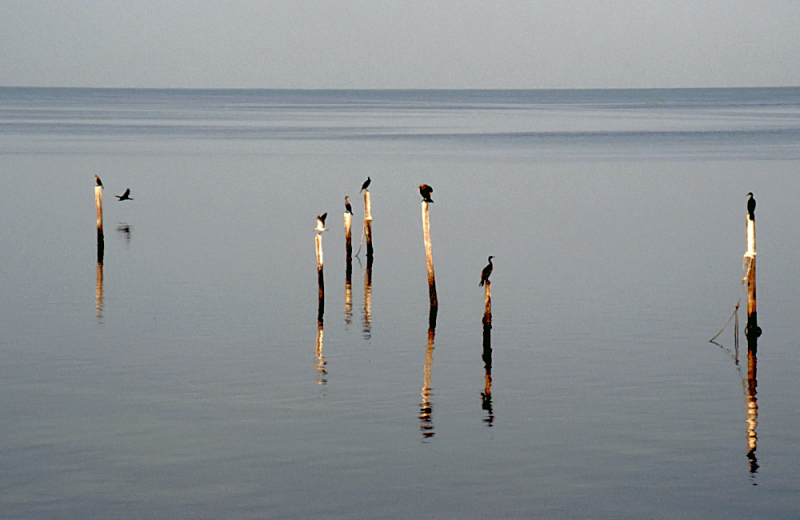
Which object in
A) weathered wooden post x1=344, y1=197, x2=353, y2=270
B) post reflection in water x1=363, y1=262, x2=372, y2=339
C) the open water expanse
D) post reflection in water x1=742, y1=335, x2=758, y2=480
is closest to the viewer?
the open water expanse

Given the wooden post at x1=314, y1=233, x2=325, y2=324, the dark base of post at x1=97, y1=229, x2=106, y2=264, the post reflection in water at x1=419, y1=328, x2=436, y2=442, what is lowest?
the post reflection in water at x1=419, y1=328, x2=436, y2=442

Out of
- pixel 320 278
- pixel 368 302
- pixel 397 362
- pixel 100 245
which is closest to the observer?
pixel 397 362

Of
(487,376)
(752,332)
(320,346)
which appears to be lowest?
(487,376)

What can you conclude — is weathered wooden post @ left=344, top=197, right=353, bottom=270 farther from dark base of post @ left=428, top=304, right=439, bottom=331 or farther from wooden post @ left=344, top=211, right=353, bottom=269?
dark base of post @ left=428, top=304, right=439, bottom=331

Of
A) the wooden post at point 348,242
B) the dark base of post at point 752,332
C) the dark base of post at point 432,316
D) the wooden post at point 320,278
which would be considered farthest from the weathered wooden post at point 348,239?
the dark base of post at point 752,332

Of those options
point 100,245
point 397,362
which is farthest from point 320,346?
point 100,245

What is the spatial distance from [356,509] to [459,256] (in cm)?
2107

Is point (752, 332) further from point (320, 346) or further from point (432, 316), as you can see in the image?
point (320, 346)

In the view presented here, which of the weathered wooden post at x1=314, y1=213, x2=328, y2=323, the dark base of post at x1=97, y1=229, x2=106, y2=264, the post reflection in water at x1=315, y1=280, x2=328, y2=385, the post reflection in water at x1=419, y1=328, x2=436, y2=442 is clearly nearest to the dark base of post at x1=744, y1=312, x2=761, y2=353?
the post reflection in water at x1=419, y1=328, x2=436, y2=442

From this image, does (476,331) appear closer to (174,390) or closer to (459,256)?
(174,390)

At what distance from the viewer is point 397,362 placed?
72.0 feet

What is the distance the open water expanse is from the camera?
15.1m

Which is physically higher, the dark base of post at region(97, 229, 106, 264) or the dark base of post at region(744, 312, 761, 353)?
the dark base of post at region(97, 229, 106, 264)

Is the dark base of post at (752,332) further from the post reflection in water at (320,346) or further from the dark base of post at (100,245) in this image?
the dark base of post at (100,245)
